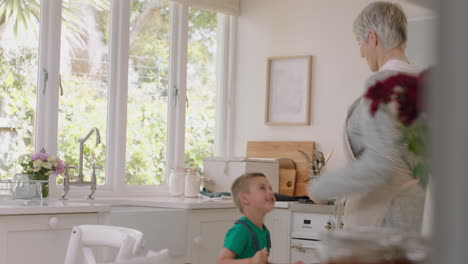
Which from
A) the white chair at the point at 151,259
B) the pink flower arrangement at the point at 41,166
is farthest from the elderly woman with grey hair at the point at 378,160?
the pink flower arrangement at the point at 41,166

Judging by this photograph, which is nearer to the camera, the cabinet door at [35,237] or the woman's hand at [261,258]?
the woman's hand at [261,258]

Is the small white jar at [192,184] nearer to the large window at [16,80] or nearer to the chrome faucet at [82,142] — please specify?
the chrome faucet at [82,142]

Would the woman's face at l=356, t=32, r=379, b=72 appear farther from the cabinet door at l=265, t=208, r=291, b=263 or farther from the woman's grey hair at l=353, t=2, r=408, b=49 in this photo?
the cabinet door at l=265, t=208, r=291, b=263

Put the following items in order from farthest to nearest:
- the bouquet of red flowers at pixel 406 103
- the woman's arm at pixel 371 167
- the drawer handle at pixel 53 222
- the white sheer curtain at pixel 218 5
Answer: the white sheer curtain at pixel 218 5, the drawer handle at pixel 53 222, the woman's arm at pixel 371 167, the bouquet of red flowers at pixel 406 103

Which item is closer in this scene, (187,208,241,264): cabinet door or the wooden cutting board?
(187,208,241,264): cabinet door

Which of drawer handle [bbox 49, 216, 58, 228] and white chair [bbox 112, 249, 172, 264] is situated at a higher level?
white chair [bbox 112, 249, 172, 264]

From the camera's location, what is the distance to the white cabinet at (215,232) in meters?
3.91

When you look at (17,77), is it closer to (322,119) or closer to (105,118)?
(105,118)

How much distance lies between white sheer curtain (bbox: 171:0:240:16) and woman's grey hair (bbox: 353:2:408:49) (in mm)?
3094

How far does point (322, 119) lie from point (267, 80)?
1.81ft

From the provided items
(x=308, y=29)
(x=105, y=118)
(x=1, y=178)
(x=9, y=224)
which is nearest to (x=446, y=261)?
(x=9, y=224)

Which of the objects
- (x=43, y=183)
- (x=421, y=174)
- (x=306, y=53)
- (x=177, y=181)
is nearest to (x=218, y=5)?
(x=306, y=53)

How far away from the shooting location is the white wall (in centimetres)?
445

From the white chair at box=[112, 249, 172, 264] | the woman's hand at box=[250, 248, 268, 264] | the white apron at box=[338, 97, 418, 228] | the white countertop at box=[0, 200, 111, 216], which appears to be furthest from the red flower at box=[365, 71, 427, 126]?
the white countertop at box=[0, 200, 111, 216]
